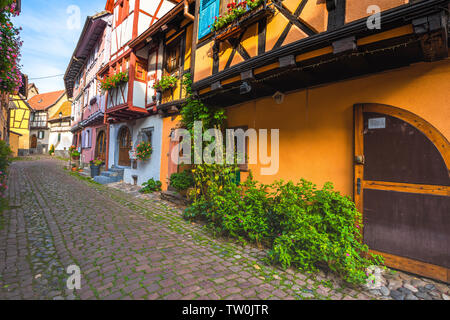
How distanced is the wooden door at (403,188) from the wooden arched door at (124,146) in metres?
10.1

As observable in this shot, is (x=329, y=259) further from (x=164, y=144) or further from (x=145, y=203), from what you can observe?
(x=164, y=144)

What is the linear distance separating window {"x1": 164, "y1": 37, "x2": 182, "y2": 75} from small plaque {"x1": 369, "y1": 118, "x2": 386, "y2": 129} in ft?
21.0

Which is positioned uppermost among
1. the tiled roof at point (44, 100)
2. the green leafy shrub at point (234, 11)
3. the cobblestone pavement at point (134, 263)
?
the tiled roof at point (44, 100)

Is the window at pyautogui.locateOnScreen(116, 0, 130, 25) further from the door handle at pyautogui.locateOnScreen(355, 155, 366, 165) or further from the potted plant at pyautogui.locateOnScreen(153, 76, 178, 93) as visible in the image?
the door handle at pyautogui.locateOnScreen(355, 155, 366, 165)

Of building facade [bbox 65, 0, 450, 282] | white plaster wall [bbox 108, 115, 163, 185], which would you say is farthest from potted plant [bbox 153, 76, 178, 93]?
building facade [bbox 65, 0, 450, 282]

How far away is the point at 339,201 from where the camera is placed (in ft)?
10.6

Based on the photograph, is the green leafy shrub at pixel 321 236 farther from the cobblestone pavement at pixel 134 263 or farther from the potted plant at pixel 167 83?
the potted plant at pixel 167 83

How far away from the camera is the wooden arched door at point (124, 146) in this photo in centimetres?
1096

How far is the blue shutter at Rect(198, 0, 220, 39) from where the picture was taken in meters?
5.11

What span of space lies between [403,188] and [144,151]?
8.19m

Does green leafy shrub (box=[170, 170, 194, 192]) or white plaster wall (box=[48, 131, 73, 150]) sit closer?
green leafy shrub (box=[170, 170, 194, 192])

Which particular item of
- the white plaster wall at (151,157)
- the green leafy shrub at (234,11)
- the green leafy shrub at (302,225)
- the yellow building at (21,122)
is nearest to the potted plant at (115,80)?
the white plaster wall at (151,157)
